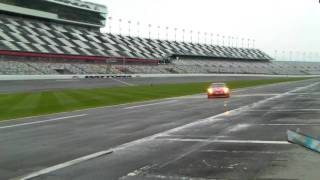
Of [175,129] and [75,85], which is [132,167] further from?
[75,85]

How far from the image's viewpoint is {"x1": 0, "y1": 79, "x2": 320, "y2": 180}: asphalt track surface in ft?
30.7

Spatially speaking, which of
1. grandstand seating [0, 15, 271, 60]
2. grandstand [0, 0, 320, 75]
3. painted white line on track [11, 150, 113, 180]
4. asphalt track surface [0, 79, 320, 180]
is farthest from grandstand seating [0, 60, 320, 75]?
painted white line on track [11, 150, 113, 180]

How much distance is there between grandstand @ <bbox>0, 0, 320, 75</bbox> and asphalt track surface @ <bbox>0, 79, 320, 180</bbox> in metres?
52.5

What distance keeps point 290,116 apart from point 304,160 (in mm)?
10454

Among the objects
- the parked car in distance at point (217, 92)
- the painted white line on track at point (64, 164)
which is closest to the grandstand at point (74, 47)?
the parked car in distance at point (217, 92)

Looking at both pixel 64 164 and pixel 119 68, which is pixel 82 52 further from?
pixel 64 164

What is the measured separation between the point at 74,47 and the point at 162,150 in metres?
93.8

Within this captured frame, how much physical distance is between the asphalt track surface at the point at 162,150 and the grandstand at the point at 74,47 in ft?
172

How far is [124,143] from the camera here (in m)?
13.6

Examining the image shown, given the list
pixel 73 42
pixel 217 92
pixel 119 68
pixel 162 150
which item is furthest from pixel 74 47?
pixel 162 150

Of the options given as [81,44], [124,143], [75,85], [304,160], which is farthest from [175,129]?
[81,44]

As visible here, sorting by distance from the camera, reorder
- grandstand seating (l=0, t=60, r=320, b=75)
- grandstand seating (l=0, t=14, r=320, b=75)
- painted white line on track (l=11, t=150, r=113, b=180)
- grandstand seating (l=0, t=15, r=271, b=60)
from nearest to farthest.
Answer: painted white line on track (l=11, t=150, r=113, b=180)
grandstand seating (l=0, t=60, r=320, b=75)
grandstand seating (l=0, t=14, r=320, b=75)
grandstand seating (l=0, t=15, r=271, b=60)

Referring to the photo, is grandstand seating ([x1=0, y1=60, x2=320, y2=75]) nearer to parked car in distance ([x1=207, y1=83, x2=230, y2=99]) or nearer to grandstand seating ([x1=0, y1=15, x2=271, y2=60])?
grandstand seating ([x1=0, y1=15, x2=271, y2=60])

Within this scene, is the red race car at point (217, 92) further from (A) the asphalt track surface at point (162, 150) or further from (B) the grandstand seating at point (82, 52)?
(B) the grandstand seating at point (82, 52)
